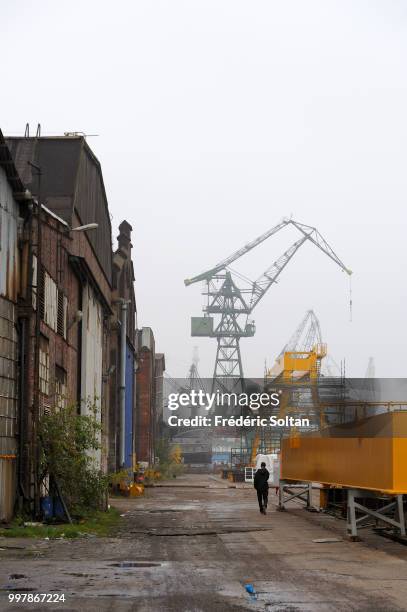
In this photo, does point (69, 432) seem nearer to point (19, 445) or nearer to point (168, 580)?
point (19, 445)

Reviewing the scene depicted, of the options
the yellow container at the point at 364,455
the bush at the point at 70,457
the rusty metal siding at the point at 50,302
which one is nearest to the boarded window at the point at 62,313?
the rusty metal siding at the point at 50,302

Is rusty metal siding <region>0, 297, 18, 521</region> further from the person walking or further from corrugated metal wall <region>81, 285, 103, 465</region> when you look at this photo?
the person walking

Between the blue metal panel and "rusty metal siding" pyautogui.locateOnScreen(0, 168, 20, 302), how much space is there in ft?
112

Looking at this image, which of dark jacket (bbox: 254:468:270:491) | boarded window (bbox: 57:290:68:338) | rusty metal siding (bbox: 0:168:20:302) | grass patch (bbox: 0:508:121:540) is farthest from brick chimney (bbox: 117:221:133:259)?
rusty metal siding (bbox: 0:168:20:302)

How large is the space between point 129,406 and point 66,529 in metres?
39.0

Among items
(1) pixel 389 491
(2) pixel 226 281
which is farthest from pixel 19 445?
(2) pixel 226 281

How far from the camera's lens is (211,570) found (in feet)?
45.4

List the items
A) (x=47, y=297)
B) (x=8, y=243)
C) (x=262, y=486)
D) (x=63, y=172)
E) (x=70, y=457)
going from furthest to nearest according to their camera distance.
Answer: (x=63, y=172) < (x=262, y=486) < (x=47, y=297) < (x=70, y=457) < (x=8, y=243)


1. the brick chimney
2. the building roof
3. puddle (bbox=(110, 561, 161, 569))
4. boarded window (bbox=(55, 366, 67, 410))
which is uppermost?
the brick chimney

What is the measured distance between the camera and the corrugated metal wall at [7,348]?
→ 21297 mm

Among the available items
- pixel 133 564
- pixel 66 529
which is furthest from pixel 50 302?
pixel 133 564

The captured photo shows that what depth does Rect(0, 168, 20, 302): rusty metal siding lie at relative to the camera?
70.5ft

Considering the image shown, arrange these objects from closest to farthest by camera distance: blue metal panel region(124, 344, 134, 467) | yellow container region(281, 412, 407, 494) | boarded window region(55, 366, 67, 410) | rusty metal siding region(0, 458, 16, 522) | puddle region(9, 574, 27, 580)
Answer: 1. puddle region(9, 574, 27, 580)
2. yellow container region(281, 412, 407, 494)
3. rusty metal siding region(0, 458, 16, 522)
4. boarded window region(55, 366, 67, 410)
5. blue metal panel region(124, 344, 134, 467)

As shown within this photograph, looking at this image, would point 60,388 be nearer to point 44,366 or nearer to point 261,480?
point 44,366
